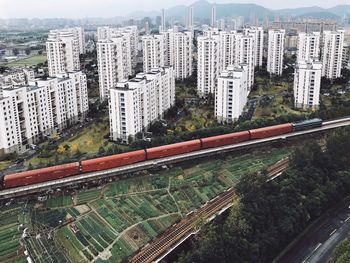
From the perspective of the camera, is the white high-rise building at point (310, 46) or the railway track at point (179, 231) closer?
the railway track at point (179, 231)

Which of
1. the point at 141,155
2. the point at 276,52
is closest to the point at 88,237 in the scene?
the point at 141,155

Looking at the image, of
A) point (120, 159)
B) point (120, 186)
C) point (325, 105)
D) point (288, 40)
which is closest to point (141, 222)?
point (120, 186)

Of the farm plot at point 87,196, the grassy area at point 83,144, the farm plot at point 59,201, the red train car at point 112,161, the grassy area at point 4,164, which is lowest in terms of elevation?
the farm plot at point 59,201

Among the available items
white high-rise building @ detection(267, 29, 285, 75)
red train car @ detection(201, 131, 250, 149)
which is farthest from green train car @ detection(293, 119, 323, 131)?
white high-rise building @ detection(267, 29, 285, 75)

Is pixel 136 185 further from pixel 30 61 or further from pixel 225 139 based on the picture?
pixel 30 61

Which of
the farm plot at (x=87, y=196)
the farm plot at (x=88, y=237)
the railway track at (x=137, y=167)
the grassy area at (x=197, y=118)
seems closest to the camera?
the farm plot at (x=88, y=237)

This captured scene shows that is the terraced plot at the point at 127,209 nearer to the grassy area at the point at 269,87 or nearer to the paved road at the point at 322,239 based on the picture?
the paved road at the point at 322,239

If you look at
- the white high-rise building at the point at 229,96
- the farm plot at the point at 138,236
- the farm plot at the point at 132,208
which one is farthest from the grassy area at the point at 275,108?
Answer: the farm plot at the point at 138,236
